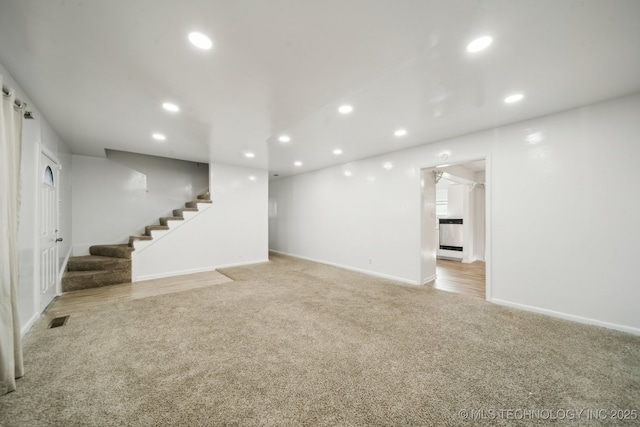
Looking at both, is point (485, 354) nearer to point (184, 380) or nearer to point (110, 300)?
point (184, 380)

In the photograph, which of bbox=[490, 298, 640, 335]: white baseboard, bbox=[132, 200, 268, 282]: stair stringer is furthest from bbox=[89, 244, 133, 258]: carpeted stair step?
bbox=[490, 298, 640, 335]: white baseboard

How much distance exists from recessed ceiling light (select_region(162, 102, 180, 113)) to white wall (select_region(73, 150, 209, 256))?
3711mm

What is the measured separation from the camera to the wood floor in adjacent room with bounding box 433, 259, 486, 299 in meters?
4.01

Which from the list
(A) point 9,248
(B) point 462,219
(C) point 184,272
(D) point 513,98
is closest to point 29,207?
(A) point 9,248

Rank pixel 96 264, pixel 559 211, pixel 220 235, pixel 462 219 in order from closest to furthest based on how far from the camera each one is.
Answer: pixel 559 211
pixel 96 264
pixel 220 235
pixel 462 219

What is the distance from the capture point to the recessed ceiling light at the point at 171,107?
2.75 m

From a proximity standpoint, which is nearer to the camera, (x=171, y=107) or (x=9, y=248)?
(x=9, y=248)

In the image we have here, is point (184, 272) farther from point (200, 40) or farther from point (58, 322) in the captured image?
point (200, 40)

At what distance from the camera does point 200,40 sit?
172cm

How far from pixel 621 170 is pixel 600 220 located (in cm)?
56

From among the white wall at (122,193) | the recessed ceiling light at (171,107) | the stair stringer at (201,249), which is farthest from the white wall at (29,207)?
the white wall at (122,193)

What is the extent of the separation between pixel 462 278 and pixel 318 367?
410cm

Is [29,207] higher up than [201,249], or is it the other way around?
[29,207]

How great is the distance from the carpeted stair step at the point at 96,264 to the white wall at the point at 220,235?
0.19 m
